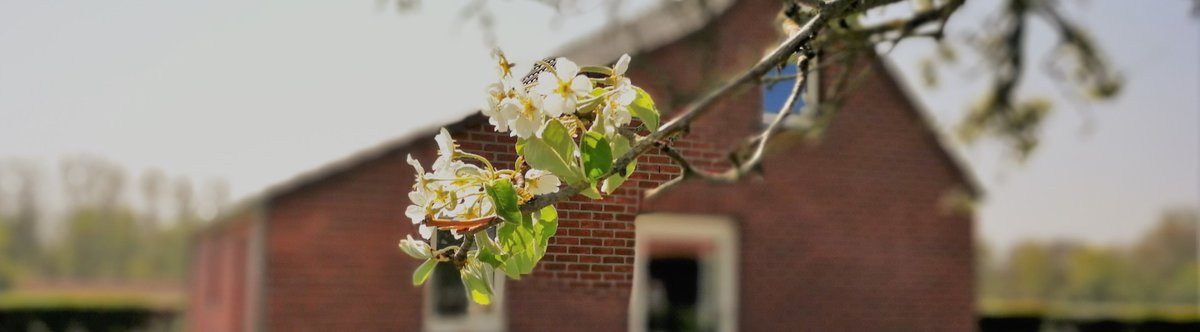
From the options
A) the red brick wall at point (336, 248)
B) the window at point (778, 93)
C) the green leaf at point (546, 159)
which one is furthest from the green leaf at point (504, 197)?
the red brick wall at point (336, 248)

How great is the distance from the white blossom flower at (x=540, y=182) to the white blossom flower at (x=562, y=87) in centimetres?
9

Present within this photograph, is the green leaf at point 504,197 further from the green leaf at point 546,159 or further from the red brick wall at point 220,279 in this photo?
the red brick wall at point 220,279

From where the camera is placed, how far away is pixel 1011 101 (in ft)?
29.7

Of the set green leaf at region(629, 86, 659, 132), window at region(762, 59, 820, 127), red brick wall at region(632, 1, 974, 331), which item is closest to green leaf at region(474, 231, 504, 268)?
green leaf at region(629, 86, 659, 132)

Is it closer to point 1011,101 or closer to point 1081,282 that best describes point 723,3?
point 1011,101

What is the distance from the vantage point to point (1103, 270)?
1378 inches

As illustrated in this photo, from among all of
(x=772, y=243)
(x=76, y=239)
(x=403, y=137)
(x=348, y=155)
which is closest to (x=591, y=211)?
(x=403, y=137)

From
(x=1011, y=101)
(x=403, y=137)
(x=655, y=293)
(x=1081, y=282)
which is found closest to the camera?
(x=403, y=137)

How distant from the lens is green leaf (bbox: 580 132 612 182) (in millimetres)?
1326

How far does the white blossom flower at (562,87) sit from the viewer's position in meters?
1.30

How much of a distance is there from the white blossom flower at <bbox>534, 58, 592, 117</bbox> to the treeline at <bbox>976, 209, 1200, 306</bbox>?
32858 millimetres

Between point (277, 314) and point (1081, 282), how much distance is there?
3039 centimetres

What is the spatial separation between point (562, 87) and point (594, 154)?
0.28 feet

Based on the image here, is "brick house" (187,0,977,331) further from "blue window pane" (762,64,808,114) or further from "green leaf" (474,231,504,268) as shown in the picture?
"green leaf" (474,231,504,268)
